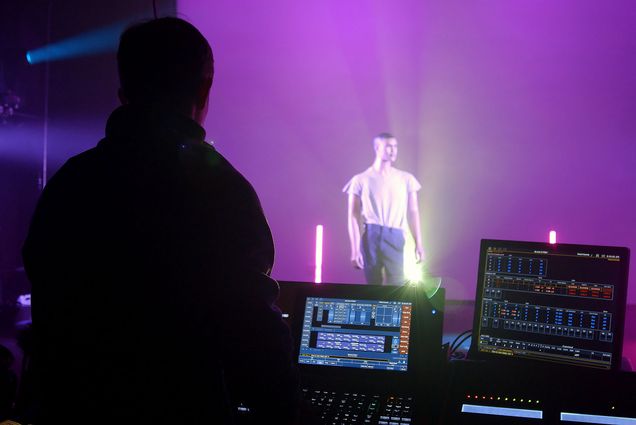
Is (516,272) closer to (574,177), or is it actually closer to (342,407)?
(342,407)

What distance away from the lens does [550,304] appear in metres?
1.59

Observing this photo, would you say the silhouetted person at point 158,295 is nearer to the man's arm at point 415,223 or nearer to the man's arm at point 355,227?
the man's arm at point 355,227

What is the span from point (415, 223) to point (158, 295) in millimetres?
5416

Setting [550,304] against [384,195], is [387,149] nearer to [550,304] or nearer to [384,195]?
[384,195]

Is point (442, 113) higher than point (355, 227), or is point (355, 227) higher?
point (442, 113)

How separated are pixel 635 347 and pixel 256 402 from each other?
207 inches

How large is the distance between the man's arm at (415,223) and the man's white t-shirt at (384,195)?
0.10 metres

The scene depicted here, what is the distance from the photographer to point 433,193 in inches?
270

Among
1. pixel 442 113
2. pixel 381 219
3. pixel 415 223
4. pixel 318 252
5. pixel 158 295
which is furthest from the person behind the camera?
pixel 318 252

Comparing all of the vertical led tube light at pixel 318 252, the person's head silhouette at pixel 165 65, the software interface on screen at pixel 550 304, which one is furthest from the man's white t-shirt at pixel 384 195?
the person's head silhouette at pixel 165 65

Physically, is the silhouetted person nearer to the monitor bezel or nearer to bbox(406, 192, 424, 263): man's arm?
the monitor bezel

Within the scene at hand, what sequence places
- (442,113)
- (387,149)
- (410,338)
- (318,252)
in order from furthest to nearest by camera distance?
1. (318,252)
2. (442,113)
3. (387,149)
4. (410,338)

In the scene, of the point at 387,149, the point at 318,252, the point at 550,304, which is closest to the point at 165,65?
the point at 550,304

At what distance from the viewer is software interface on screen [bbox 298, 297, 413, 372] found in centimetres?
157
